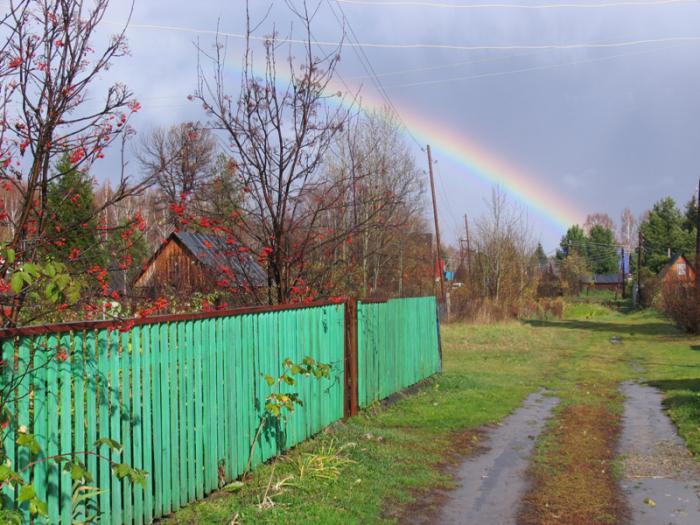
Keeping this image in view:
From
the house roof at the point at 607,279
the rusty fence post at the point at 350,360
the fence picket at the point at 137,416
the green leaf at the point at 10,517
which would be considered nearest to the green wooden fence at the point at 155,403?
the fence picket at the point at 137,416

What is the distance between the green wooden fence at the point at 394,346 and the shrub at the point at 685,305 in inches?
Answer: 740

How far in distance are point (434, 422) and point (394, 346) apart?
6.90 feet

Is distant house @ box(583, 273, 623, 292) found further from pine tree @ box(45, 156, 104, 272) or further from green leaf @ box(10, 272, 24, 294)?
green leaf @ box(10, 272, 24, 294)

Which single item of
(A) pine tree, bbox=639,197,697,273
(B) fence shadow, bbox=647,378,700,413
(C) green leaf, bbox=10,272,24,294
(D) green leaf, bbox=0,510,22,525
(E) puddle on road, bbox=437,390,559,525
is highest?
(A) pine tree, bbox=639,197,697,273

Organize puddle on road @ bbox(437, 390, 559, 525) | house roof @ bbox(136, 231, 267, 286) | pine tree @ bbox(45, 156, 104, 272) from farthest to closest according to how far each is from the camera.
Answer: house roof @ bbox(136, 231, 267, 286) → puddle on road @ bbox(437, 390, 559, 525) → pine tree @ bbox(45, 156, 104, 272)

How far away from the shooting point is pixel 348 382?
31.0ft

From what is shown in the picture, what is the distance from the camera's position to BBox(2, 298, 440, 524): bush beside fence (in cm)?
400

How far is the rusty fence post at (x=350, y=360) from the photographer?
945cm

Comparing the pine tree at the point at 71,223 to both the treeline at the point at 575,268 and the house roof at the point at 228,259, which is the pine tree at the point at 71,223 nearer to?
the house roof at the point at 228,259

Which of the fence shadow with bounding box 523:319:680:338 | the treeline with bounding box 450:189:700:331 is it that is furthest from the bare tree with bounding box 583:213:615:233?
the fence shadow with bounding box 523:319:680:338

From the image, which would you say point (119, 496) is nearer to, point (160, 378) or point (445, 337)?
point (160, 378)

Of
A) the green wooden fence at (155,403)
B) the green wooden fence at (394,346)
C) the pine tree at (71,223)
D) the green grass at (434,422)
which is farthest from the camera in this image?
the green wooden fence at (394,346)

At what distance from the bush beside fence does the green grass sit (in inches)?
10.6

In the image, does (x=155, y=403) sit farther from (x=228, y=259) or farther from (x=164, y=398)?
(x=228, y=259)
